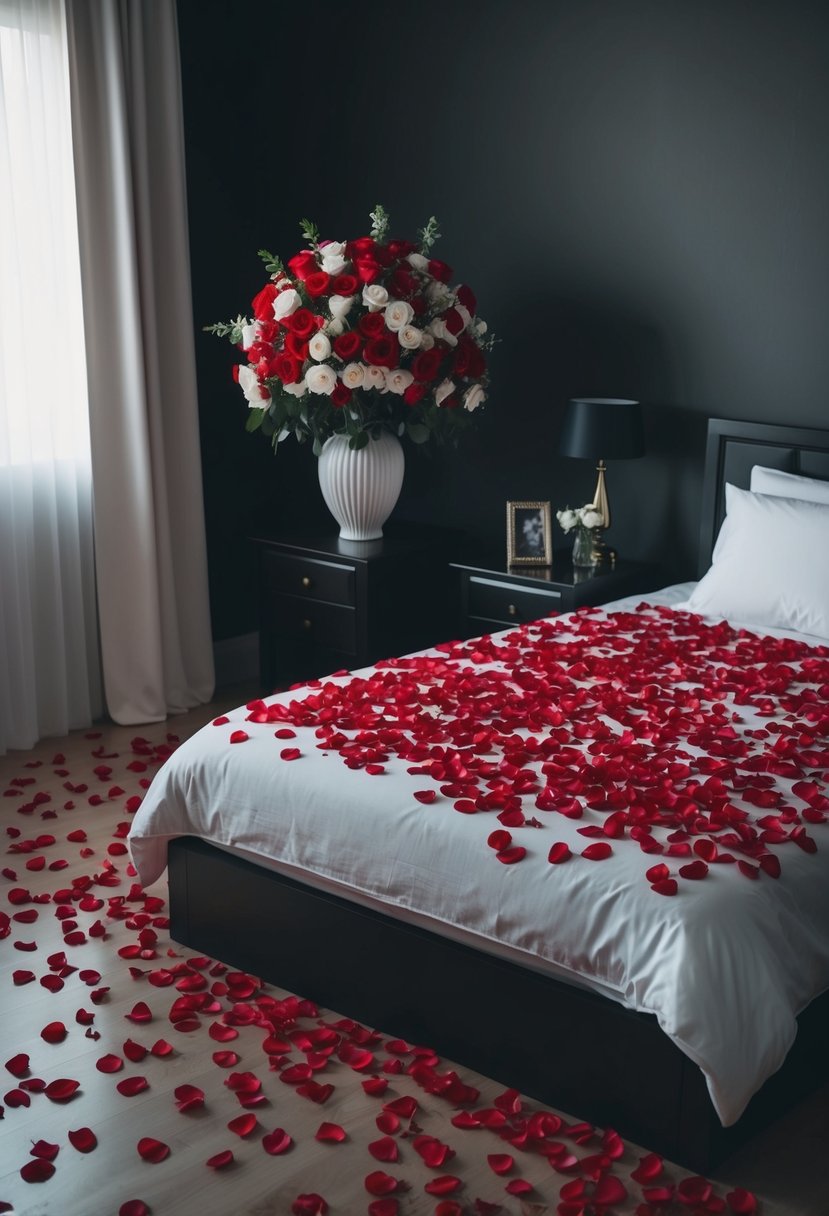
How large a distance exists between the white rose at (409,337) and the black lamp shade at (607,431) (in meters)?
0.55

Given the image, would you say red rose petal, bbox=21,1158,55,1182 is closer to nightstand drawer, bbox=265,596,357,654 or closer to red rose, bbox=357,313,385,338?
nightstand drawer, bbox=265,596,357,654

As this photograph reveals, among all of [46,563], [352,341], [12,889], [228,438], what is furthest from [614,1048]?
[228,438]

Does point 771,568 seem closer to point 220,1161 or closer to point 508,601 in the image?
point 508,601

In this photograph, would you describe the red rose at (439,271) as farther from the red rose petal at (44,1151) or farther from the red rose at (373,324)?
the red rose petal at (44,1151)

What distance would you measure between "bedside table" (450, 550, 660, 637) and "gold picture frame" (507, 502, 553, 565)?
3cm

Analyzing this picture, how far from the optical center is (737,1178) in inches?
86.3

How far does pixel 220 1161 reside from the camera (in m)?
2.20

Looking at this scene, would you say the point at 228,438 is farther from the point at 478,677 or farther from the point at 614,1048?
the point at 614,1048

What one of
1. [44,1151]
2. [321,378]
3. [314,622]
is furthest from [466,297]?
A: [44,1151]

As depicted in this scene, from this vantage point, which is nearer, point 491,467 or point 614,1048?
point 614,1048

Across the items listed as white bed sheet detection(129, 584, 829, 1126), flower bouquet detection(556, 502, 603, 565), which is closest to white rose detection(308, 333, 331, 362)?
flower bouquet detection(556, 502, 603, 565)

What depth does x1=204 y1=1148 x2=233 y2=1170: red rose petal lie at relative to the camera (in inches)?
86.6

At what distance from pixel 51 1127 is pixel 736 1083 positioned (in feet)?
3.92

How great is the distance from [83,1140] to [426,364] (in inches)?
104
